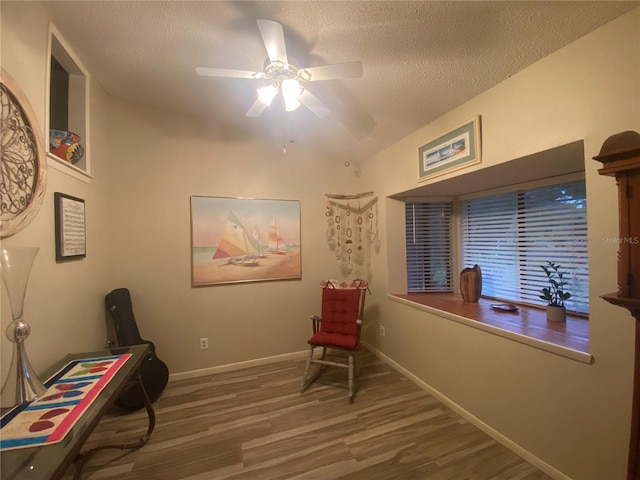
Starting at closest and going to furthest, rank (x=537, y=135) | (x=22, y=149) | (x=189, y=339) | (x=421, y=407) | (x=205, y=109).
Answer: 1. (x=22, y=149)
2. (x=537, y=135)
3. (x=421, y=407)
4. (x=205, y=109)
5. (x=189, y=339)

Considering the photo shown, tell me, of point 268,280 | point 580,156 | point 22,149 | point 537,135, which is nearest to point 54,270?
point 22,149

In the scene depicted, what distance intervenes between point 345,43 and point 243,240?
2.03 m

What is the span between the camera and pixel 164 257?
2.49m

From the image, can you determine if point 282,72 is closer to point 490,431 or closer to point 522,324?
point 522,324

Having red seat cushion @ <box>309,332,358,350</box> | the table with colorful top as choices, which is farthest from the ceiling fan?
red seat cushion @ <box>309,332,358,350</box>

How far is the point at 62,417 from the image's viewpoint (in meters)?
0.98

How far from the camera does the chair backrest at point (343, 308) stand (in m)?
2.57

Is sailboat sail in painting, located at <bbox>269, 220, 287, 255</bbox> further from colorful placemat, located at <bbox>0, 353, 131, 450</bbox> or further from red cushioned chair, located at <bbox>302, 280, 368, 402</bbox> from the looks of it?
colorful placemat, located at <bbox>0, 353, 131, 450</bbox>

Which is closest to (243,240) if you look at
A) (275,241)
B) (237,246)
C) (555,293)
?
(237,246)

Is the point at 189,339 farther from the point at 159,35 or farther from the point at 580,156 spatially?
the point at 580,156

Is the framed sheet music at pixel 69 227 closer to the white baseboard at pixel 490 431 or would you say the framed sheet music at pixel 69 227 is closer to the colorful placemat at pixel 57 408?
the colorful placemat at pixel 57 408

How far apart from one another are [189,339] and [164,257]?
2.95 feet

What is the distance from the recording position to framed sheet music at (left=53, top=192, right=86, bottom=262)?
151 centimetres

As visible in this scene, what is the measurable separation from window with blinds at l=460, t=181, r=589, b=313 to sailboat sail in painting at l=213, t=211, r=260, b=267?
246 cm
